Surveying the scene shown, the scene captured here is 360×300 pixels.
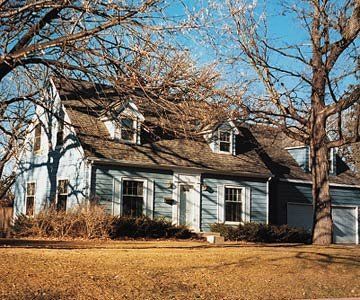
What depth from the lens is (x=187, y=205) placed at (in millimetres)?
25922

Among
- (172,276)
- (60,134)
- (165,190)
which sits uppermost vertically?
(60,134)

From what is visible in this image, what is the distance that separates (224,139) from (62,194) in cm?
858

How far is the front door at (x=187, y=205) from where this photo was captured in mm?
25688

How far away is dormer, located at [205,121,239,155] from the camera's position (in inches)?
1085

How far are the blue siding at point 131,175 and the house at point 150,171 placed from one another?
0.14ft

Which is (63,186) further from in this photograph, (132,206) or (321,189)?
(321,189)

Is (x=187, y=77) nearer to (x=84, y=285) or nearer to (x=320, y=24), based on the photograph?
(x=84, y=285)

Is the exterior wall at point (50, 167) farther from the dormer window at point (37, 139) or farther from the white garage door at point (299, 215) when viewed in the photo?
the white garage door at point (299, 215)

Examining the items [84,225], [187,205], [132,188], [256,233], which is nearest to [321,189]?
[256,233]

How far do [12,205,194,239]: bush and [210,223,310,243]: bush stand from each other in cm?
363

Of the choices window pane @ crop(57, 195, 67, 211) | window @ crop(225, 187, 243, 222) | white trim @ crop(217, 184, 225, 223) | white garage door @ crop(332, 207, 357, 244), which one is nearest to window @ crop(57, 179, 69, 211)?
window pane @ crop(57, 195, 67, 211)

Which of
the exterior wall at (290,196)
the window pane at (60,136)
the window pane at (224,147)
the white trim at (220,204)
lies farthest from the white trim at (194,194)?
the exterior wall at (290,196)

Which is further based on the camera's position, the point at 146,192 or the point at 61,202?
the point at 61,202

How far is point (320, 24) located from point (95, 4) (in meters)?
12.1
